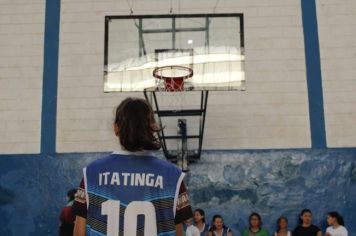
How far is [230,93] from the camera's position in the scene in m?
9.78

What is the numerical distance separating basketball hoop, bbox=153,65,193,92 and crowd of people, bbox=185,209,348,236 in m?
2.18

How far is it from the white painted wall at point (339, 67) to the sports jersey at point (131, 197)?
818cm

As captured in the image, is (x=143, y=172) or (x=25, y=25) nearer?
(x=143, y=172)

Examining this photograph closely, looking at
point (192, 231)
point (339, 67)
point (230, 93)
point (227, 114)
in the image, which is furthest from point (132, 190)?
point (339, 67)

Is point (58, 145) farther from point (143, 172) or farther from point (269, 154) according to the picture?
point (143, 172)

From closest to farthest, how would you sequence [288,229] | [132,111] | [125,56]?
[132,111] < [288,229] < [125,56]

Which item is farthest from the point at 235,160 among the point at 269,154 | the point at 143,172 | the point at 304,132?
the point at 143,172

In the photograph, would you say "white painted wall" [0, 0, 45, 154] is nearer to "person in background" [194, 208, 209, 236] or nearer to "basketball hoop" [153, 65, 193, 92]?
"basketball hoop" [153, 65, 193, 92]

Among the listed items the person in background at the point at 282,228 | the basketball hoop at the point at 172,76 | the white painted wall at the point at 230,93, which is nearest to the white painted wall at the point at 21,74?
the white painted wall at the point at 230,93

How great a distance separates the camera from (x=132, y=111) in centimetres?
189

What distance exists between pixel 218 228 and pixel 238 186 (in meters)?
1.05

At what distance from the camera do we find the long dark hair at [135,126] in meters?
1.87

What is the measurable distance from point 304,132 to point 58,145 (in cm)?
461

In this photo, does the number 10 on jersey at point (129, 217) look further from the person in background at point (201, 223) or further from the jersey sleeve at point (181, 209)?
the person in background at point (201, 223)
